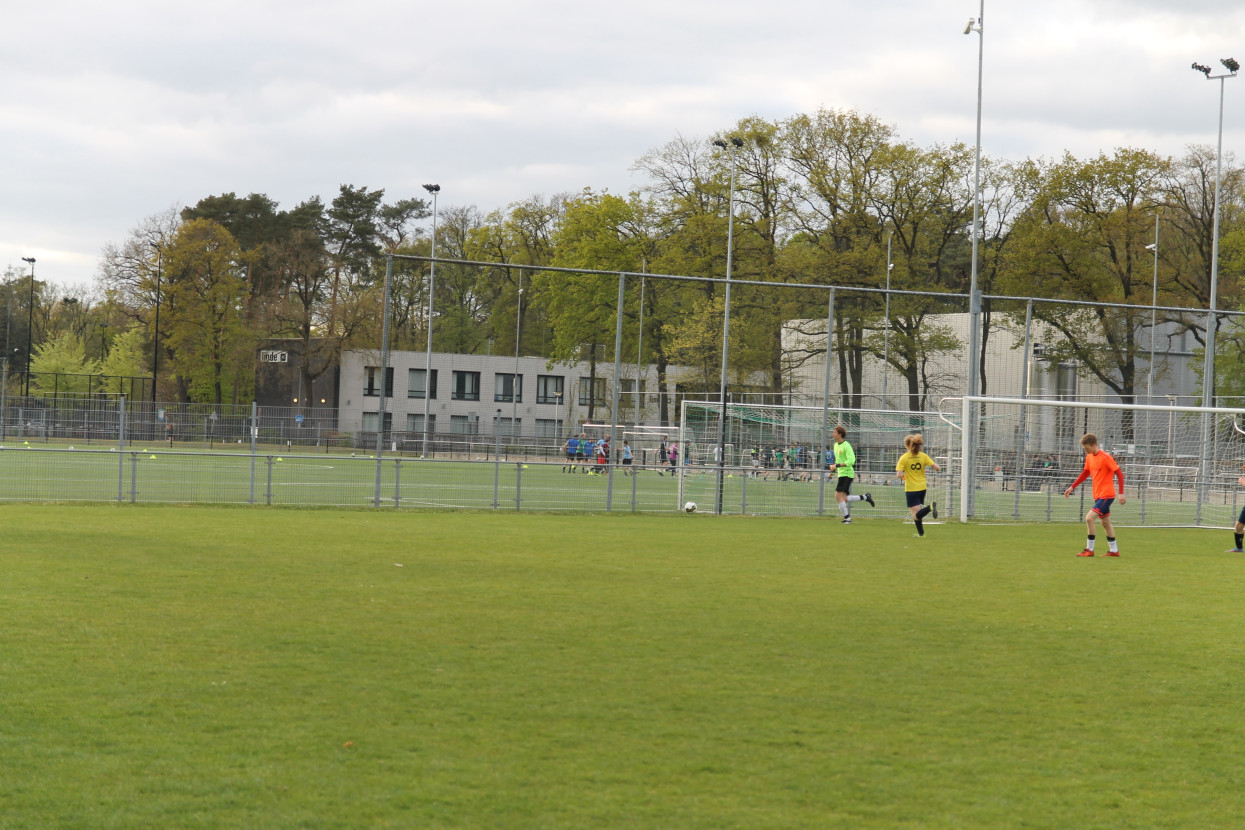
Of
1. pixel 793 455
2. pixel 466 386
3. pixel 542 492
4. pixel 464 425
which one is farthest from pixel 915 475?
pixel 466 386

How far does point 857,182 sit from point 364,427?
30888 millimetres

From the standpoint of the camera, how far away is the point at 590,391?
91.3ft

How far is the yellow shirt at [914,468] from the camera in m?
18.6

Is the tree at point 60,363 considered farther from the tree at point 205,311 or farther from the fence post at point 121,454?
the fence post at point 121,454

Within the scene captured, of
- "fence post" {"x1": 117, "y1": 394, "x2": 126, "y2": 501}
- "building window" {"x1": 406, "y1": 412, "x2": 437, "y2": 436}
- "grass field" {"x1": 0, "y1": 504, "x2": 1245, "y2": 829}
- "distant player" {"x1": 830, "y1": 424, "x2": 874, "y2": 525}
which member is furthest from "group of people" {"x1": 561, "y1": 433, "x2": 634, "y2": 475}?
"grass field" {"x1": 0, "y1": 504, "x2": 1245, "y2": 829}

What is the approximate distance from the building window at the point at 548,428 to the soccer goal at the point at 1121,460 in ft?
25.9

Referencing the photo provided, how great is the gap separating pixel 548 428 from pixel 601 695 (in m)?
16.5

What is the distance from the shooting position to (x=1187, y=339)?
39094mm

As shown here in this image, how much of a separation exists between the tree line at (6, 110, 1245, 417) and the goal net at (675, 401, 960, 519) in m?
3.19

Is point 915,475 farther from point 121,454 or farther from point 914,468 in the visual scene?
point 121,454

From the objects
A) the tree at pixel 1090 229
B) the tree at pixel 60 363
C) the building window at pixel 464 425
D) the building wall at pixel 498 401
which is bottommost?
the building window at pixel 464 425

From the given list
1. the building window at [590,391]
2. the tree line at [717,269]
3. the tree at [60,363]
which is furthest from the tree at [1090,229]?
the tree at [60,363]

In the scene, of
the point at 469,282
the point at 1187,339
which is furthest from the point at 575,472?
the point at 469,282

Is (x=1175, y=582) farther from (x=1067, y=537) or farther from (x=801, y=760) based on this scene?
(x=801, y=760)
